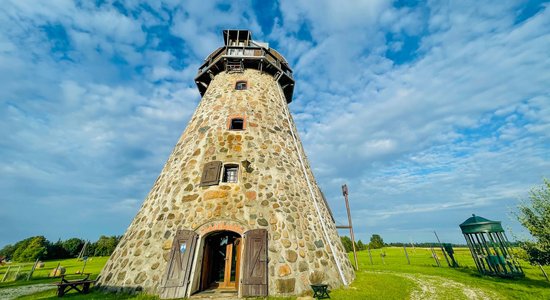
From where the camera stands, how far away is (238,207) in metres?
9.59

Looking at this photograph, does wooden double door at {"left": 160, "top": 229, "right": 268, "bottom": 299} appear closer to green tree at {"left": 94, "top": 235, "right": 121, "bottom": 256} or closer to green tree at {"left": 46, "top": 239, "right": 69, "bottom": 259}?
green tree at {"left": 94, "top": 235, "right": 121, "bottom": 256}

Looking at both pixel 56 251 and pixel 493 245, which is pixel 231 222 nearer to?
pixel 493 245

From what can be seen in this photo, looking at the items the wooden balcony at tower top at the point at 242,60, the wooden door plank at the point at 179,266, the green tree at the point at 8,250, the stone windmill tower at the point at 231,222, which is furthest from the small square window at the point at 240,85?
the green tree at the point at 8,250

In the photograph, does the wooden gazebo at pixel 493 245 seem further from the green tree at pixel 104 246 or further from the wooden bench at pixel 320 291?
the green tree at pixel 104 246

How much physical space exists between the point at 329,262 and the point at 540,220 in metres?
9.75

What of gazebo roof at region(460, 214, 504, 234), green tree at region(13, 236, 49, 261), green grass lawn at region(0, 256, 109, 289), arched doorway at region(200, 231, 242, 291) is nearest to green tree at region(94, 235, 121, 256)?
green tree at region(13, 236, 49, 261)

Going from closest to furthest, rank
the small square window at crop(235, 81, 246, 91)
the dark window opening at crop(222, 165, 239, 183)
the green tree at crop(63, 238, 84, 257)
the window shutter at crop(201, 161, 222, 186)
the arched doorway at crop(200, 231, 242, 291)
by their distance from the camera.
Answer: the arched doorway at crop(200, 231, 242, 291) → the window shutter at crop(201, 161, 222, 186) → the dark window opening at crop(222, 165, 239, 183) → the small square window at crop(235, 81, 246, 91) → the green tree at crop(63, 238, 84, 257)

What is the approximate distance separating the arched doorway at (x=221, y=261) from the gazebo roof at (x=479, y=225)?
14.9 meters

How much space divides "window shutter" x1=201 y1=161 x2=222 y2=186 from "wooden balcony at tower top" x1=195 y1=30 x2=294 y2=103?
9.02 meters

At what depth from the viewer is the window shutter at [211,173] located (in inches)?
409

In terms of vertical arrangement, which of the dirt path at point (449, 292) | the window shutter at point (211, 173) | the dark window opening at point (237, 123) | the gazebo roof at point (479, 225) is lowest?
the dirt path at point (449, 292)

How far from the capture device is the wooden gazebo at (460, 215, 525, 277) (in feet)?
41.0

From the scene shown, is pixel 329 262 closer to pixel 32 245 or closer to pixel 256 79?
pixel 256 79

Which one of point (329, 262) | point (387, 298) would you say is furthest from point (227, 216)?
point (387, 298)
